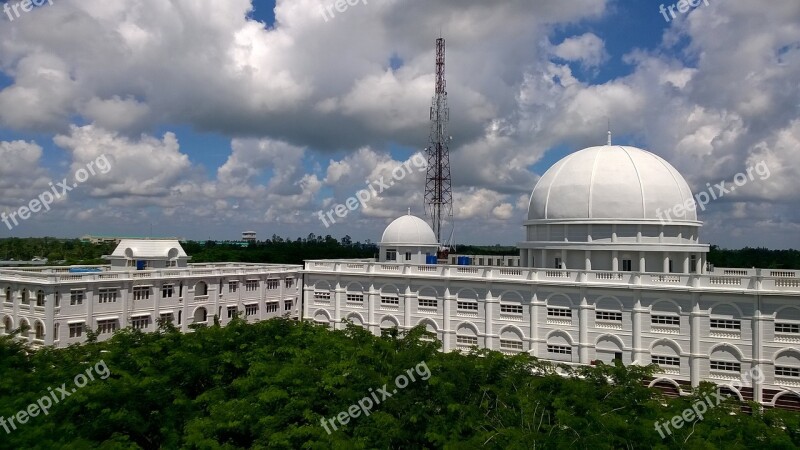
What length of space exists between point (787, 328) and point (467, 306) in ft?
62.8

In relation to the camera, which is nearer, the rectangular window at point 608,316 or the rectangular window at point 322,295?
the rectangular window at point 608,316

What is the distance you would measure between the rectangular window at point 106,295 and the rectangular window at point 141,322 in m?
2.30

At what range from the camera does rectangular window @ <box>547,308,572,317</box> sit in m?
35.3

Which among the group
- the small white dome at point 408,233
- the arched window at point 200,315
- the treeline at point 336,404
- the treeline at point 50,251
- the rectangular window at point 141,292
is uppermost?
the small white dome at point 408,233

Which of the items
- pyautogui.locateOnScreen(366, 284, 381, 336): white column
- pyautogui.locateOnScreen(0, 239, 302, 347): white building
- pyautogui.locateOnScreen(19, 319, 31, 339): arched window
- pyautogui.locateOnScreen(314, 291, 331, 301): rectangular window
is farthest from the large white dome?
pyautogui.locateOnScreen(19, 319, 31, 339): arched window

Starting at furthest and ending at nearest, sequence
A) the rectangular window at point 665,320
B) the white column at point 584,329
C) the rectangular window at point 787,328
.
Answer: the white column at point 584,329 → the rectangular window at point 665,320 → the rectangular window at point 787,328

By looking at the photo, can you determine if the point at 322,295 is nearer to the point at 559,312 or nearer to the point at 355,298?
the point at 355,298

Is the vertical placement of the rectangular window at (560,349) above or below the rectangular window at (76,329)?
below

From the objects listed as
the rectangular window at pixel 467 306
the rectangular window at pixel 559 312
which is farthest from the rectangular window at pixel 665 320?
the rectangular window at pixel 467 306

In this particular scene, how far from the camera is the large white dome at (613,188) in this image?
37.7m

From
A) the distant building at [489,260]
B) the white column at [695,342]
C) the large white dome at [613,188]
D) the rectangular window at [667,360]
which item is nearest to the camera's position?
the white column at [695,342]

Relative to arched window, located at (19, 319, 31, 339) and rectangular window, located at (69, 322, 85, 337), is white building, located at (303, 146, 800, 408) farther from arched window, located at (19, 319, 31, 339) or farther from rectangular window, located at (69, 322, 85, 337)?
arched window, located at (19, 319, 31, 339)

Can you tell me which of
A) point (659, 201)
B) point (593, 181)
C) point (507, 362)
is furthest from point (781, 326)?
point (507, 362)

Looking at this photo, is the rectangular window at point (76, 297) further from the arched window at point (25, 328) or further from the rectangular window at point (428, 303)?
the rectangular window at point (428, 303)
